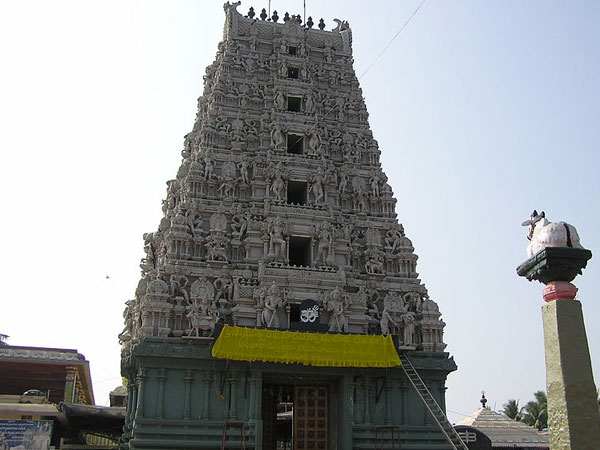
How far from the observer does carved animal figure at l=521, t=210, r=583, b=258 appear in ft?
28.9

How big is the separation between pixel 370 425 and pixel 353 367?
216 centimetres

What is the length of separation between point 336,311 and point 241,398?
4.87 metres

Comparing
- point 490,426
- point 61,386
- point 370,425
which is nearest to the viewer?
point 370,425

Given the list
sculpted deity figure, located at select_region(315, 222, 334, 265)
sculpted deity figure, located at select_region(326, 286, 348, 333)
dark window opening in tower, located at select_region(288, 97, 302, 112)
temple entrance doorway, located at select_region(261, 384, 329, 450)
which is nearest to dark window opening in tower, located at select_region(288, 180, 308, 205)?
sculpted deity figure, located at select_region(315, 222, 334, 265)

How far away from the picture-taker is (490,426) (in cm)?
3284

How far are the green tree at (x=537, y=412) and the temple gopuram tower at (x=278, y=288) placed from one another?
39.3 metres

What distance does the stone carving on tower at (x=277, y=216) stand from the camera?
79.7 ft

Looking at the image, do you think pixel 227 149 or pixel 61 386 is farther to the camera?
pixel 61 386

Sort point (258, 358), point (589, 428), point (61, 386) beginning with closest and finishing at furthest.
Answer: point (589, 428), point (258, 358), point (61, 386)

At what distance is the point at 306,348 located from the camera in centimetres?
2227

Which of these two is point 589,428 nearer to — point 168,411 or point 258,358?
point 258,358

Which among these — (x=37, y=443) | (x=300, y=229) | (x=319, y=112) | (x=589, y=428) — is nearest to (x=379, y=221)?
(x=300, y=229)

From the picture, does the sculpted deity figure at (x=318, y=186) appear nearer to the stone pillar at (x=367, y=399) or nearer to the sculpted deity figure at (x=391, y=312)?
the sculpted deity figure at (x=391, y=312)

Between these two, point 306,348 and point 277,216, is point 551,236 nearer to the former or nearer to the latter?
point 306,348
